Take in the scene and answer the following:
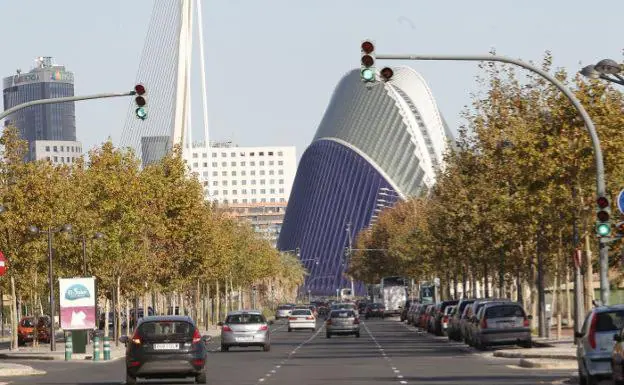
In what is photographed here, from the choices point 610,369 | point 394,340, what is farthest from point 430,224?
point 610,369

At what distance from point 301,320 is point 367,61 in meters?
64.6

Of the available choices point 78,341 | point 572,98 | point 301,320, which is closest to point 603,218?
point 572,98

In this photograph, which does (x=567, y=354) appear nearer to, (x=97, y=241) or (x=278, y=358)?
(x=278, y=358)

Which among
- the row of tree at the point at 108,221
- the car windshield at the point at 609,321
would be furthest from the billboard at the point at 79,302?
the car windshield at the point at 609,321

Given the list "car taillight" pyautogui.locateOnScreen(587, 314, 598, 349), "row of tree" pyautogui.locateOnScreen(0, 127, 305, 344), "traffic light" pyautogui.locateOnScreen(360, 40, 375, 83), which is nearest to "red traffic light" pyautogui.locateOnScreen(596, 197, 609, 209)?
"car taillight" pyautogui.locateOnScreen(587, 314, 598, 349)

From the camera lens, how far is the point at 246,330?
61656 mm

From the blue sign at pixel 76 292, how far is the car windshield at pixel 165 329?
24.8 meters

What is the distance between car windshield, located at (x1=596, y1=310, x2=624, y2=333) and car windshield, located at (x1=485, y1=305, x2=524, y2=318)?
2464 cm

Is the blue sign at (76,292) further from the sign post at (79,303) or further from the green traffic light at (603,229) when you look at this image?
the green traffic light at (603,229)

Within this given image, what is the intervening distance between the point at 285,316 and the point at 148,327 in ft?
346

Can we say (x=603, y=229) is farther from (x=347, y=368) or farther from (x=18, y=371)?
(x=18, y=371)

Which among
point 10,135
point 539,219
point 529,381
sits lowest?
point 529,381

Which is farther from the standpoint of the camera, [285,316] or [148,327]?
[285,316]

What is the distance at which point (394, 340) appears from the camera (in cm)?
7112
